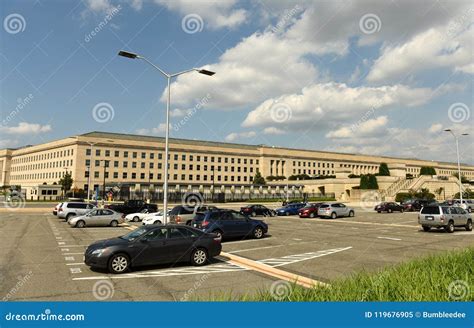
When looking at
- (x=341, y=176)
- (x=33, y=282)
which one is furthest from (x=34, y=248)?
(x=341, y=176)

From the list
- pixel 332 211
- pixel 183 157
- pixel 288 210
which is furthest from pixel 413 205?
pixel 183 157

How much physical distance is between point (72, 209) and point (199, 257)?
22210mm

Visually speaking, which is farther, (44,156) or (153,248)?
(44,156)

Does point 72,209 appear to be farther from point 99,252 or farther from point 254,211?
point 99,252

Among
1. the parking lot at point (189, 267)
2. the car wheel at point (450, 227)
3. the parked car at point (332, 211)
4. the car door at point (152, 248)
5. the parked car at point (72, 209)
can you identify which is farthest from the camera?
the parked car at point (332, 211)

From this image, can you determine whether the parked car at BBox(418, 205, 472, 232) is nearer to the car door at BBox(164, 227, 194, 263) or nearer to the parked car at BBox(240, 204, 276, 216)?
the car door at BBox(164, 227, 194, 263)

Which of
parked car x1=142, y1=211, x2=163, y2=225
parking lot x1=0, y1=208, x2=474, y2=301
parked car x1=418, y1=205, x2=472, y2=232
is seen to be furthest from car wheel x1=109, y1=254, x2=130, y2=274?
parked car x1=418, y1=205, x2=472, y2=232

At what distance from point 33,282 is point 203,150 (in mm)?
119459

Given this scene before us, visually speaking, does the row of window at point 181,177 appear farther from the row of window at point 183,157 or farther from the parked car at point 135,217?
the parked car at point 135,217

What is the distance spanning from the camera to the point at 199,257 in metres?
12.7

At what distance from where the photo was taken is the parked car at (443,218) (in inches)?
910

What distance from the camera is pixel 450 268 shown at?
8.93 meters

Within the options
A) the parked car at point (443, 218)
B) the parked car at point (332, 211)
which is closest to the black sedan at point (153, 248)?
the parked car at point (443, 218)

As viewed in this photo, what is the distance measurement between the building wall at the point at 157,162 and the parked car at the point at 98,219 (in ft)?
168
